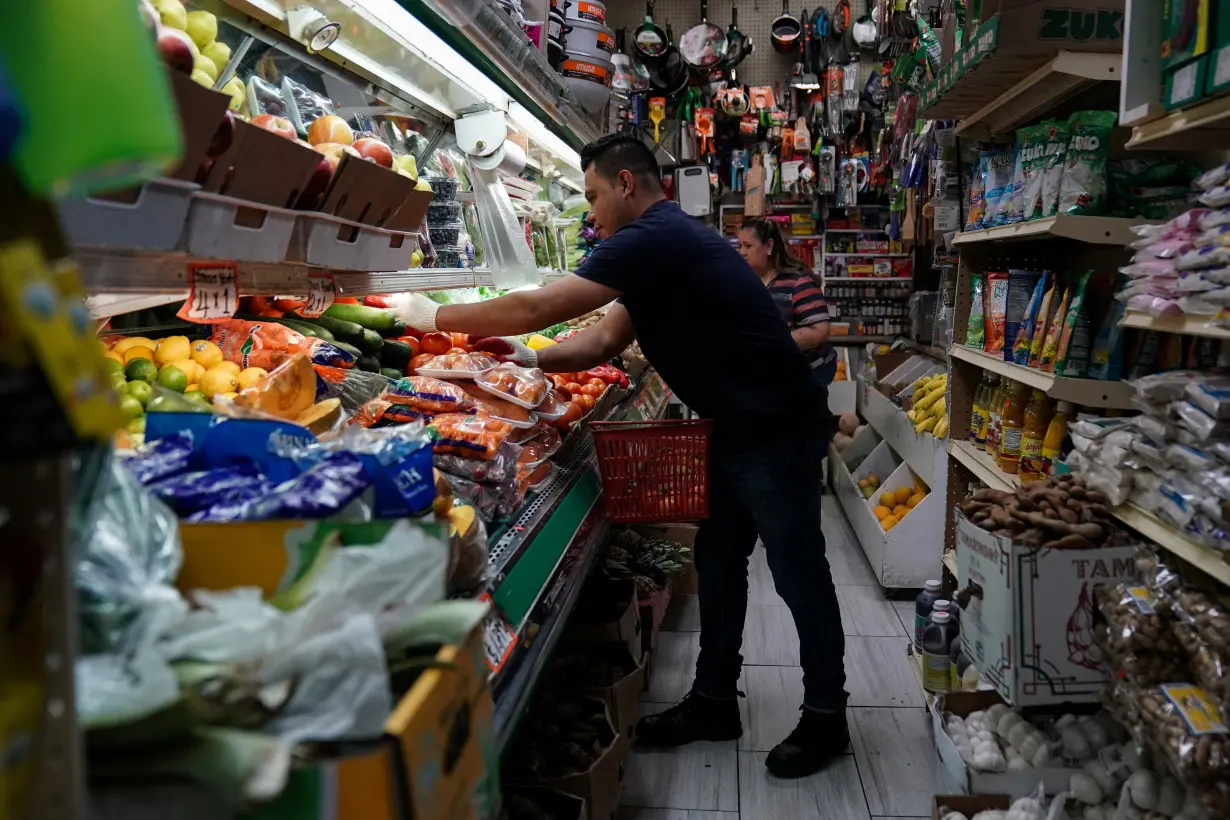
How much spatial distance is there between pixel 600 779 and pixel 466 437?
39.1 inches

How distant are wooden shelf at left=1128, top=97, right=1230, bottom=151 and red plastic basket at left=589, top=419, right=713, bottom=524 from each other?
4.53ft

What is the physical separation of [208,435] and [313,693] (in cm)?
55

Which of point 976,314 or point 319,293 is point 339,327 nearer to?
point 319,293

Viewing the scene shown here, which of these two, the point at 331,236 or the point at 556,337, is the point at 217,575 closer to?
the point at 331,236

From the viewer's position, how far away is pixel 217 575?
102 cm

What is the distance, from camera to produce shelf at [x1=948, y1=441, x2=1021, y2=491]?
2.92m

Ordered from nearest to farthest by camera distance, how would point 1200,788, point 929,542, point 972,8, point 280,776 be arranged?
1. point 280,776
2. point 1200,788
3. point 972,8
4. point 929,542

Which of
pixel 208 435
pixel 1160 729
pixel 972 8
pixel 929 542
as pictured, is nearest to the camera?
pixel 208 435

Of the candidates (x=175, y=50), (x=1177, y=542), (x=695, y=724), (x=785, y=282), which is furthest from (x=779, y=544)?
(x=785, y=282)

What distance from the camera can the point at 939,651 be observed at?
317 cm

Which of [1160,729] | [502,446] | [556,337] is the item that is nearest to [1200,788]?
[1160,729]

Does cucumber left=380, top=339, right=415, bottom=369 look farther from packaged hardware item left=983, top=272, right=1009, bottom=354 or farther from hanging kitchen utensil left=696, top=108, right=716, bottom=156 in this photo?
hanging kitchen utensil left=696, top=108, right=716, bottom=156

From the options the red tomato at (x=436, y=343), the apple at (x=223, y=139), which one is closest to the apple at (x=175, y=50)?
the apple at (x=223, y=139)

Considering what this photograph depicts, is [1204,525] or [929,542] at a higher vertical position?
[1204,525]
